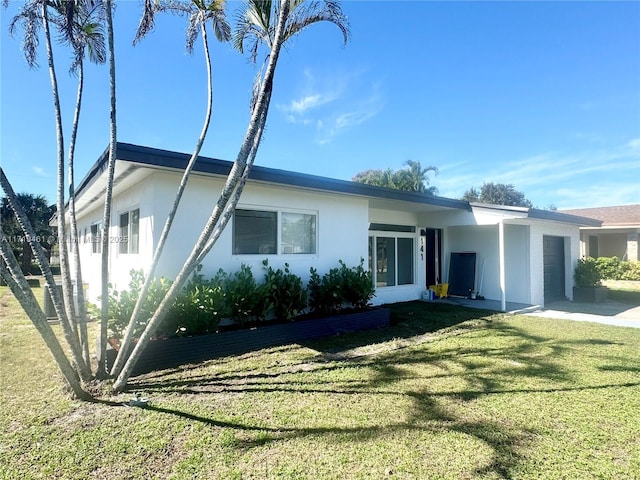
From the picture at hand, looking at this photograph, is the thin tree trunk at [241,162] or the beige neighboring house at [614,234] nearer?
the thin tree trunk at [241,162]

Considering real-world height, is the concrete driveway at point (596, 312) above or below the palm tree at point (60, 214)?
below

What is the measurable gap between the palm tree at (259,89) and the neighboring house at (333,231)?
2.06 m

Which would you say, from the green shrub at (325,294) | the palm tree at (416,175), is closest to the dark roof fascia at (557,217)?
the green shrub at (325,294)

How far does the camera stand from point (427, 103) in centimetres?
1411

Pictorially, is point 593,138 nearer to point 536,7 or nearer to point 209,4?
point 536,7

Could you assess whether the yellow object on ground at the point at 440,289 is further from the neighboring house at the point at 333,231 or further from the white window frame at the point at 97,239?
the white window frame at the point at 97,239

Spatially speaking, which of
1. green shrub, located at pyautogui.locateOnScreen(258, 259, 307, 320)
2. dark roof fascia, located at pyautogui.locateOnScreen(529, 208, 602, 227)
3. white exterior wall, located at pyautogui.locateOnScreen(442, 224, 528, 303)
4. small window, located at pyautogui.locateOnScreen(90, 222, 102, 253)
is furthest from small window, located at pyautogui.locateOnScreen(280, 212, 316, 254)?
small window, located at pyautogui.locateOnScreen(90, 222, 102, 253)

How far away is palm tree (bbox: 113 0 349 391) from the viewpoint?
352 cm

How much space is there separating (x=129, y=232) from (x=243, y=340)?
4117 millimetres

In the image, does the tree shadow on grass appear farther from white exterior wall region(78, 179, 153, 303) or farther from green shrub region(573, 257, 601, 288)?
green shrub region(573, 257, 601, 288)

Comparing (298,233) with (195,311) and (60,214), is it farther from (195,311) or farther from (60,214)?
(60,214)

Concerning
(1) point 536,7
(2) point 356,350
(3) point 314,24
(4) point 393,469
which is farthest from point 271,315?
(1) point 536,7

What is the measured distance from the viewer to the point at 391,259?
1118cm

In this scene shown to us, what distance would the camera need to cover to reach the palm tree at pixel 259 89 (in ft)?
11.5
